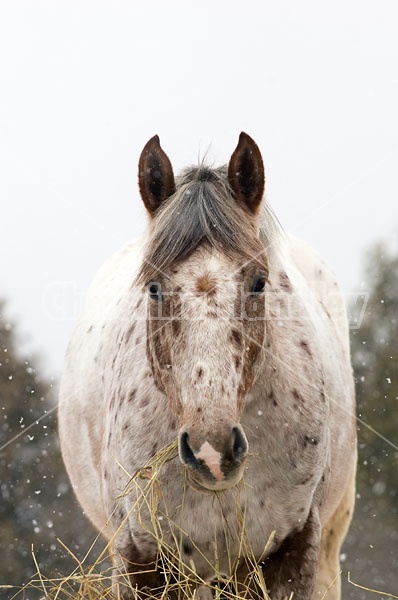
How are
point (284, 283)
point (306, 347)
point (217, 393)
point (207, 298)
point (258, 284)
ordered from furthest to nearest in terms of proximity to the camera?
point (284, 283), point (306, 347), point (258, 284), point (207, 298), point (217, 393)

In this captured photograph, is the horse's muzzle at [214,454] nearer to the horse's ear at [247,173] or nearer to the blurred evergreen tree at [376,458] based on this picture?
the horse's ear at [247,173]

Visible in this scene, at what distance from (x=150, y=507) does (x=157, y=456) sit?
25 cm

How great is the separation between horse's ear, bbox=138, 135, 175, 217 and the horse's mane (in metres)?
0.07

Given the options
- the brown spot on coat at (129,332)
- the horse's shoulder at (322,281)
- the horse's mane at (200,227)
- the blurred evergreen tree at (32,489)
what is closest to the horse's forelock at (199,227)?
the horse's mane at (200,227)

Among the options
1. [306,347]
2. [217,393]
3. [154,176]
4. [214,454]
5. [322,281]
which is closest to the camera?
[214,454]

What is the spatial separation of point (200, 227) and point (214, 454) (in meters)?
1.12

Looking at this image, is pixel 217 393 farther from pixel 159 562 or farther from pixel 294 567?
pixel 294 567

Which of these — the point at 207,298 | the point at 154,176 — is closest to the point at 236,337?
the point at 207,298

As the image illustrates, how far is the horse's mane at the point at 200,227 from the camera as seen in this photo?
3842mm

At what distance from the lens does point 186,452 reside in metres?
3.39

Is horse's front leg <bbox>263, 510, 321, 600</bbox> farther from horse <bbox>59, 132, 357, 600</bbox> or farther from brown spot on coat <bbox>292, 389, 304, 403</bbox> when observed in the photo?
brown spot on coat <bbox>292, 389, 304, 403</bbox>

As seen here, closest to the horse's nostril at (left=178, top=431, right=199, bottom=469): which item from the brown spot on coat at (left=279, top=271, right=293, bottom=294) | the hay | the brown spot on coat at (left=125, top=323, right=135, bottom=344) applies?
the hay

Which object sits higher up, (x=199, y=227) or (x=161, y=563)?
(x=199, y=227)

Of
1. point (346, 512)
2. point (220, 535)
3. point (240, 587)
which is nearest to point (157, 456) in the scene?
point (220, 535)
